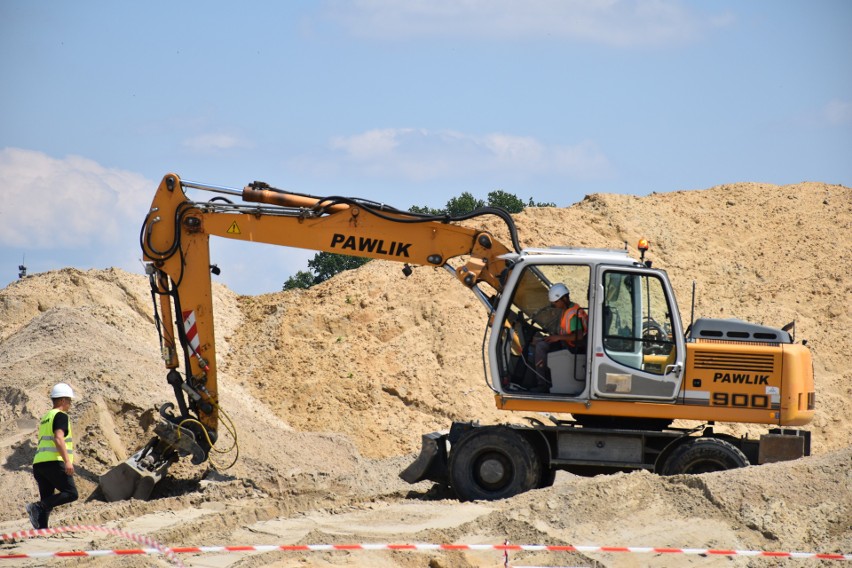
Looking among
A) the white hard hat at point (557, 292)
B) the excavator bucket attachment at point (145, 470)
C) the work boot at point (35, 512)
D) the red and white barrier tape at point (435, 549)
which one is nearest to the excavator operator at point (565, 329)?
the white hard hat at point (557, 292)

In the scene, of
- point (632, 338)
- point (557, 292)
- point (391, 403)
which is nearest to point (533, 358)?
point (557, 292)

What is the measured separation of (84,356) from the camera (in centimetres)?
1548

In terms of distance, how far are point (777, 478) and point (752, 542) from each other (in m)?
0.95

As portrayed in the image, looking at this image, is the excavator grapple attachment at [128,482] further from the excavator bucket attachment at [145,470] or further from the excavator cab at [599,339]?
the excavator cab at [599,339]

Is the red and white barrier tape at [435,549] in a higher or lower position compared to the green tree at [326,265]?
lower

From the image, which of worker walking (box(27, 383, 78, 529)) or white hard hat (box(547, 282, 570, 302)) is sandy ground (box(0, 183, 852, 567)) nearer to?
worker walking (box(27, 383, 78, 529))

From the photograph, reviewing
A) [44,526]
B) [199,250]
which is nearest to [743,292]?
[199,250]

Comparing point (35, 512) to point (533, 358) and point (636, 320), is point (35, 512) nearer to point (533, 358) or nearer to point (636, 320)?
point (533, 358)

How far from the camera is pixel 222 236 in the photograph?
11789 millimetres

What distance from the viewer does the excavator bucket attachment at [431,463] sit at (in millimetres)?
11641

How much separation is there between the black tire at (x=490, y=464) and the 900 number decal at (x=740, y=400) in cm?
199

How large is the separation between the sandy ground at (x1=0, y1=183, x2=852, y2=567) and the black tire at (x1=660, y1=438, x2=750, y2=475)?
968mm

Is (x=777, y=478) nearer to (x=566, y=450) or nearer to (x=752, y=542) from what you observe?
(x=752, y=542)

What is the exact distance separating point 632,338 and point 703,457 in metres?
1.47
